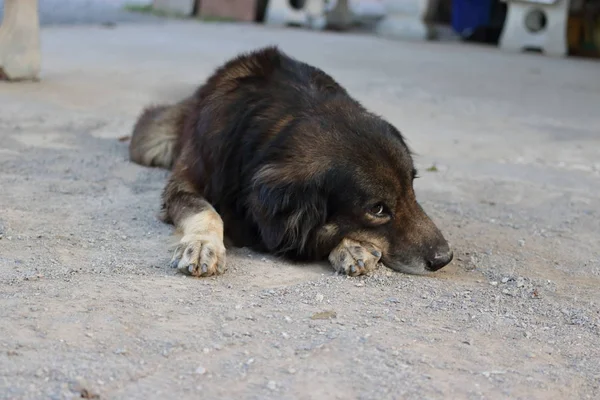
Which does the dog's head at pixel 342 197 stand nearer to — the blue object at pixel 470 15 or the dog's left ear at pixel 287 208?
the dog's left ear at pixel 287 208

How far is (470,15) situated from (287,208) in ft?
34.1

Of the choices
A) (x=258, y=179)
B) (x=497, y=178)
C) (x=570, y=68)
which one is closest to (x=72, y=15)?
(x=570, y=68)

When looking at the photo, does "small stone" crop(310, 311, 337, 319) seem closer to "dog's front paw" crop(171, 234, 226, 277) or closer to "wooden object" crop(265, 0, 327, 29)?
"dog's front paw" crop(171, 234, 226, 277)

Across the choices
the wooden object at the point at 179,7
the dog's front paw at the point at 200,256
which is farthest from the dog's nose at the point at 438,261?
the wooden object at the point at 179,7

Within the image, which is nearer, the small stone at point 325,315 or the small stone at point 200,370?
the small stone at point 200,370

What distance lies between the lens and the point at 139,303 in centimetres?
303

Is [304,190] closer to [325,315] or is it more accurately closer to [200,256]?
[200,256]

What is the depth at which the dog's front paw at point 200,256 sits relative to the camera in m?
3.43

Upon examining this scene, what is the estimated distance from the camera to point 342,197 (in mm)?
3592

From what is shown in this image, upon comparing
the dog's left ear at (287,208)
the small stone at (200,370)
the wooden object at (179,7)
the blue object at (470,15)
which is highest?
the blue object at (470,15)

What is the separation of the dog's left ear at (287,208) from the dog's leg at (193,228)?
0.74ft

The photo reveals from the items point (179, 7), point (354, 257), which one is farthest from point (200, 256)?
point (179, 7)

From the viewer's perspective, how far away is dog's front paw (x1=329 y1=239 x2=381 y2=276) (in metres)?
3.53

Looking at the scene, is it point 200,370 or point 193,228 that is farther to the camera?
point 193,228
